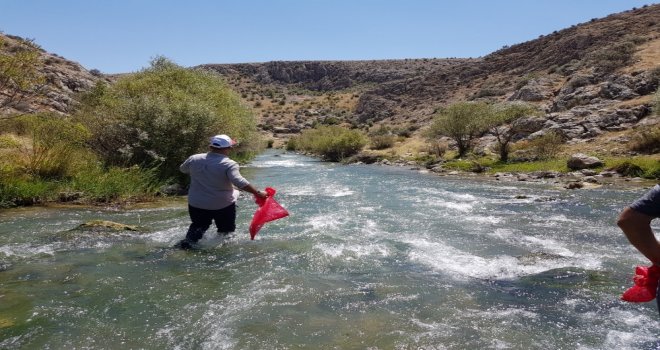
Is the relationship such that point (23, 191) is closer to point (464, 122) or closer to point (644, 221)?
point (644, 221)

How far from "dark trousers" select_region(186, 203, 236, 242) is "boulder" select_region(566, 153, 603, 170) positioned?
76.3ft

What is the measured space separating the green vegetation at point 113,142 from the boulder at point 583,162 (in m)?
18.8

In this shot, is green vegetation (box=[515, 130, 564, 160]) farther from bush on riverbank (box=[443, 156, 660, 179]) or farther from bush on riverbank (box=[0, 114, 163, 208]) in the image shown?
bush on riverbank (box=[0, 114, 163, 208])

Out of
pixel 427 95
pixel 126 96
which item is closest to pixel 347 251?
pixel 126 96

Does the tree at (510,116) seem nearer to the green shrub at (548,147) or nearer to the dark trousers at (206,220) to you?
the green shrub at (548,147)

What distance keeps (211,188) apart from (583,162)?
78.4 ft

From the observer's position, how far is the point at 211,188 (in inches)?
368

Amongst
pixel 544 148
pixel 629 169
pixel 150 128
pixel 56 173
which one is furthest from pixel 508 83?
pixel 56 173

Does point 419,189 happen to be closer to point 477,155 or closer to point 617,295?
point 617,295

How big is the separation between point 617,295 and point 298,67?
13502 cm

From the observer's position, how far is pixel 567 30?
257 feet

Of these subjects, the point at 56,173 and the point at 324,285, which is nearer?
the point at 324,285

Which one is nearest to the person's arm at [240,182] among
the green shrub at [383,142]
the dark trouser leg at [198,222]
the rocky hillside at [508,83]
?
the dark trouser leg at [198,222]

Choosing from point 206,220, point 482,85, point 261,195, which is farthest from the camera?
point 482,85
